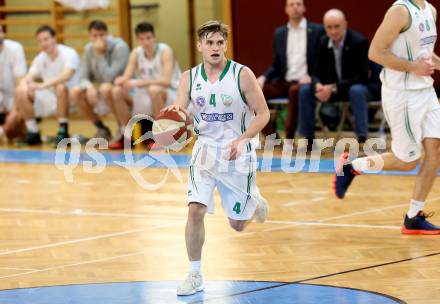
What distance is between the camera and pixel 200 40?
6.00 m

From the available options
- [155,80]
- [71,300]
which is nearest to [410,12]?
[71,300]

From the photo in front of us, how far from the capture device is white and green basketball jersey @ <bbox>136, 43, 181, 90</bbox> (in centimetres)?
1321

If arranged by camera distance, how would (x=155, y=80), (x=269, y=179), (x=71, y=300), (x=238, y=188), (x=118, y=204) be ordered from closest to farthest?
(x=71, y=300)
(x=238, y=188)
(x=118, y=204)
(x=269, y=179)
(x=155, y=80)

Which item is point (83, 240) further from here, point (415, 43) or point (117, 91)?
point (117, 91)

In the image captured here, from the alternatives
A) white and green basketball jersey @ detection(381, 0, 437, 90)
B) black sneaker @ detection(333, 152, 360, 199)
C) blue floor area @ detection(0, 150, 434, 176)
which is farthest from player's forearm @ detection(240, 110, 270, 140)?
blue floor area @ detection(0, 150, 434, 176)

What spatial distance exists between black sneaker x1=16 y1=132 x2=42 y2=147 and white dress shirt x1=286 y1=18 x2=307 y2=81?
3751mm

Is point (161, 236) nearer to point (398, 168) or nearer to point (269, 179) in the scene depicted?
point (398, 168)

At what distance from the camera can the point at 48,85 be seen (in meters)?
13.9

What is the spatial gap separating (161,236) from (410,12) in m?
2.36

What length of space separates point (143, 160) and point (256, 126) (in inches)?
251

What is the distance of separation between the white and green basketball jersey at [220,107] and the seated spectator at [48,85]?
8032 millimetres

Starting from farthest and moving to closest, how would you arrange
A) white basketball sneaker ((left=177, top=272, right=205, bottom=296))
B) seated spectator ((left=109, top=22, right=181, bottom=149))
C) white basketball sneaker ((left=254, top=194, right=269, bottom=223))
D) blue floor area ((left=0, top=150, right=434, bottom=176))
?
1. seated spectator ((left=109, top=22, right=181, bottom=149))
2. blue floor area ((left=0, top=150, right=434, bottom=176))
3. white basketball sneaker ((left=254, top=194, right=269, bottom=223))
4. white basketball sneaker ((left=177, top=272, right=205, bottom=296))

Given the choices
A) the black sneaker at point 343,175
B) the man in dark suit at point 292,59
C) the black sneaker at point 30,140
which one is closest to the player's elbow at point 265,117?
the black sneaker at point 343,175

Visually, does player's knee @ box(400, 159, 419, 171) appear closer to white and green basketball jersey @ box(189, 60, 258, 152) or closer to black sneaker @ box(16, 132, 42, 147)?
white and green basketball jersey @ box(189, 60, 258, 152)
